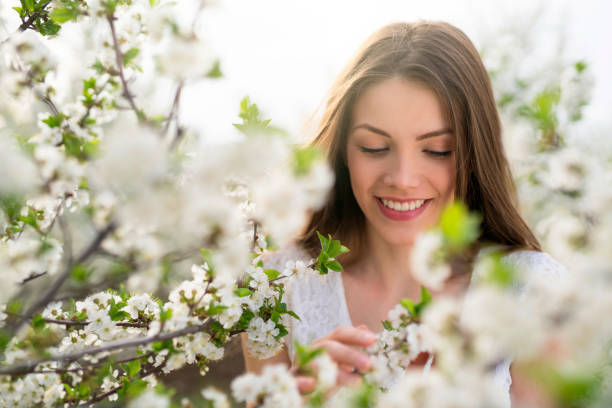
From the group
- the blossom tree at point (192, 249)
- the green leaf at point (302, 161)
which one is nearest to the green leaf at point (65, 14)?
the blossom tree at point (192, 249)

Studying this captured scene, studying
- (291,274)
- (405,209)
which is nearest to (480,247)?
(405,209)

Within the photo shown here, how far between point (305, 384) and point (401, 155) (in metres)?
0.93

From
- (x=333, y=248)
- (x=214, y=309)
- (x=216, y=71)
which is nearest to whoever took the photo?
(x=216, y=71)

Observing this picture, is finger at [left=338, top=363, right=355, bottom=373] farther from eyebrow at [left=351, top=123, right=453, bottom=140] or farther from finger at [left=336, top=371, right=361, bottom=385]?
eyebrow at [left=351, top=123, right=453, bottom=140]

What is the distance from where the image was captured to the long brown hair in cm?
156

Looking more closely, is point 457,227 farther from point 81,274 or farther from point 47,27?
point 47,27

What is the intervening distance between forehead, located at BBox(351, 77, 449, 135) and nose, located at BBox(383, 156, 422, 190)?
0.09 meters

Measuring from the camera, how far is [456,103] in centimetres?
154

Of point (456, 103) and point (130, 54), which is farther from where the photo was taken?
point (456, 103)

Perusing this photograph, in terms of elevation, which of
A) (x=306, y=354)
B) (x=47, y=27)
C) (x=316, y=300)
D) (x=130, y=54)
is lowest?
(x=316, y=300)

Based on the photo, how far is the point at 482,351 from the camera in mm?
446

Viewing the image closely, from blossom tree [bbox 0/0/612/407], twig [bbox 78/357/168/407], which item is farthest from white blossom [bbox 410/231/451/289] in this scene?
twig [bbox 78/357/168/407]

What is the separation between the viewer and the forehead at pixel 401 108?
56.2 inches

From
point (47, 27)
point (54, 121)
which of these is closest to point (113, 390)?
point (54, 121)
